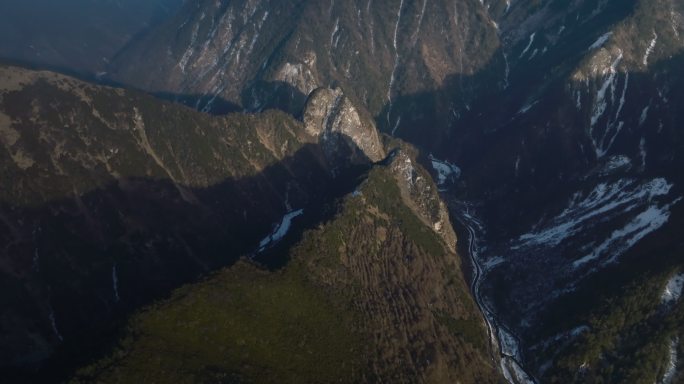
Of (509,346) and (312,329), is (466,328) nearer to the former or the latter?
(509,346)

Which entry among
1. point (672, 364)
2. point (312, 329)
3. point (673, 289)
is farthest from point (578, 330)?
point (312, 329)

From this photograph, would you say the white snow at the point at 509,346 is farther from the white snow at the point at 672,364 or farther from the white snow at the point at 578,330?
the white snow at the point at 672,364

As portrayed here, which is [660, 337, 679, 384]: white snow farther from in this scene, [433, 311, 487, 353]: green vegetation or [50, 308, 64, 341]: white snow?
[50, 308, 64, 341]: white snow

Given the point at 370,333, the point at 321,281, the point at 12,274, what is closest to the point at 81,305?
the point at 12,274

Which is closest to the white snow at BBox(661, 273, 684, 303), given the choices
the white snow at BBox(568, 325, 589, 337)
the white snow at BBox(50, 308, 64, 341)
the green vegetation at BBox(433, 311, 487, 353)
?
the white snow at BBox(568, 325, 589, 337)

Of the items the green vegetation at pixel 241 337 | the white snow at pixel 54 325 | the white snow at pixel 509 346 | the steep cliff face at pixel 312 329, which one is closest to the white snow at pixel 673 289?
the white snow at pixel 509 346
